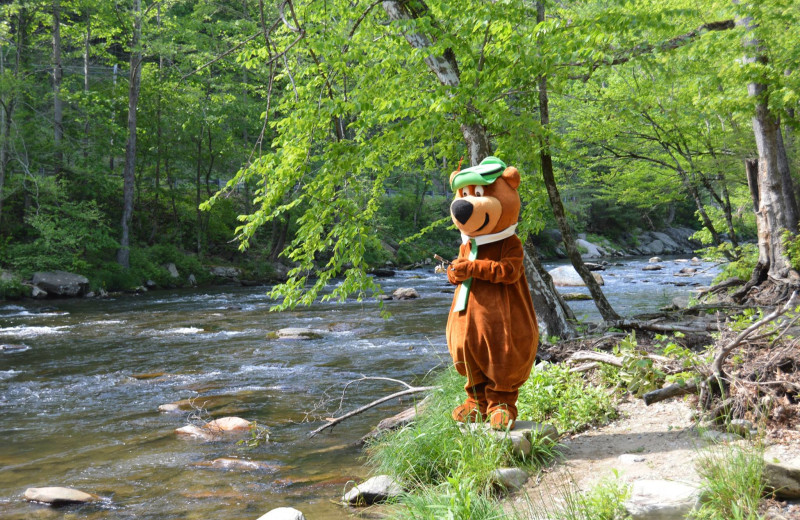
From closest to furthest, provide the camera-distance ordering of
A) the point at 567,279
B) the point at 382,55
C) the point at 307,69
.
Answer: the point at 307,69 → the point at 382,55 → the point at 567,279

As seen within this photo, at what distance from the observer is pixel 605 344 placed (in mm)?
6301

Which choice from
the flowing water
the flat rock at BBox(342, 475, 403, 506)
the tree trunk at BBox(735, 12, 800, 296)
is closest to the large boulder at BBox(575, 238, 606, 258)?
the flowing water

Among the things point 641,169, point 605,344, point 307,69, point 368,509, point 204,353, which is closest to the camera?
point 368,509

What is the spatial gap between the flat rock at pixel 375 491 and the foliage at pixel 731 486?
6.10 ft

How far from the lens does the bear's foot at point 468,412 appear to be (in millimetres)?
4125

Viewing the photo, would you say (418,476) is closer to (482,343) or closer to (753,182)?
(482,343)

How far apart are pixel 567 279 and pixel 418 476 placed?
16.2m

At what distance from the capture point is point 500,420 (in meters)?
3.95

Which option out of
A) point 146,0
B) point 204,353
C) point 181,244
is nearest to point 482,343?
point 204,353

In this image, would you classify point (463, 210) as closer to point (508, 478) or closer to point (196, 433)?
point (508, 478)

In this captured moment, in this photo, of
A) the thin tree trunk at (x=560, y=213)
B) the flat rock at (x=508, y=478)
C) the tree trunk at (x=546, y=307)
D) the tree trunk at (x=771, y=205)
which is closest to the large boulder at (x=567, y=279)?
the tree trunk at (x=771, y=205)

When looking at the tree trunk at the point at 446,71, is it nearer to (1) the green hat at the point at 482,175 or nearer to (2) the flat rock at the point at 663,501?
(1) the green hat at the point at 482,175

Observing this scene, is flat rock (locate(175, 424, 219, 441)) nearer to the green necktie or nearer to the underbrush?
the underbrush

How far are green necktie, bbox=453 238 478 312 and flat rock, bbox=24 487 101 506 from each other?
2.98 meters
